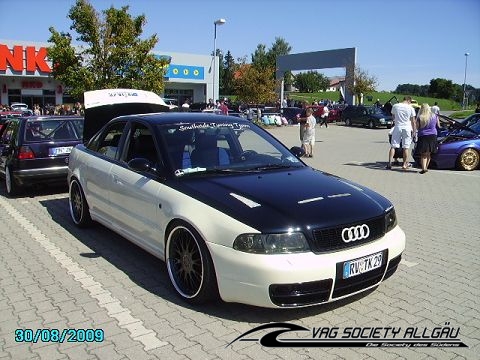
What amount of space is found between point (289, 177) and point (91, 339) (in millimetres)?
2178

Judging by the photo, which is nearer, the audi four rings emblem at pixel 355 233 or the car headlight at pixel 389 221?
the audi four rings emblem at pixel 355 233

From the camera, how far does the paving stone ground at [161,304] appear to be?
3162 millimetres

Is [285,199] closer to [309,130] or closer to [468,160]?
[468,160]

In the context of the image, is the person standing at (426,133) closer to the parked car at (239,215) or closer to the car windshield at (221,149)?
the parked car at (239,215)

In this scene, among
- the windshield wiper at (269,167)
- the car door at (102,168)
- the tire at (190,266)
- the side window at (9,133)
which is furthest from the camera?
the side window at (9,133)

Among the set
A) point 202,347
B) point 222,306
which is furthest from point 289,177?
point 202,347

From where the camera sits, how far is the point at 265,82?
33.5 meters

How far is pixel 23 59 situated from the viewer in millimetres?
37438

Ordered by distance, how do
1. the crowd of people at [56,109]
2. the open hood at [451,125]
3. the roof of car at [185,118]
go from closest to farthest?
the roof of car at [185,118] < the open hood at [451,125] < the crowd of people at [56,109]

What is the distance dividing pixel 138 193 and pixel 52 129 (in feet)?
16.5

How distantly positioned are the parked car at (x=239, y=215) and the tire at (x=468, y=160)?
329 inches

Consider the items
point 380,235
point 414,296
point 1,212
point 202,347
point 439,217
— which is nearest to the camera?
point 202,347

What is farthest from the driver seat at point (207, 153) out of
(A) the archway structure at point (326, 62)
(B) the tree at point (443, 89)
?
(B) the tree at point (443, 89)

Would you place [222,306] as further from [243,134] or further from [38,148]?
[38,148]
